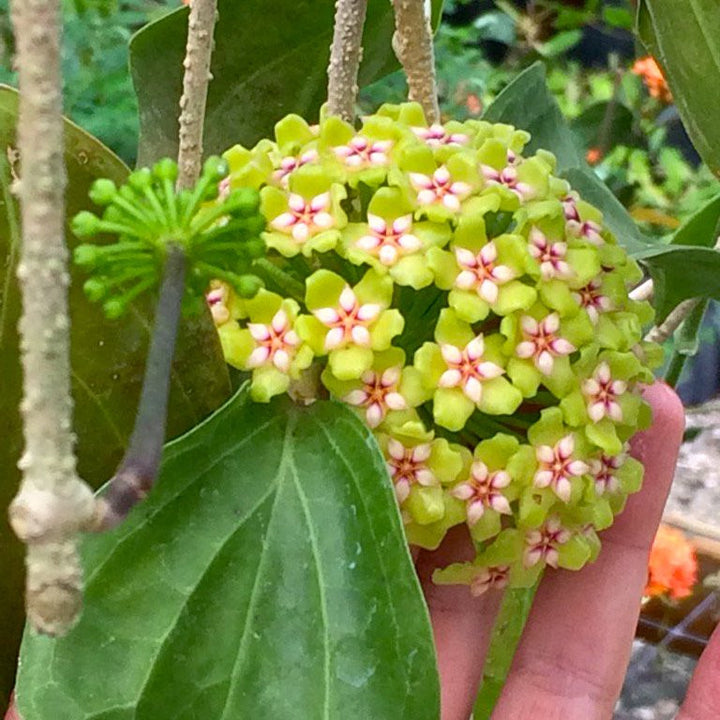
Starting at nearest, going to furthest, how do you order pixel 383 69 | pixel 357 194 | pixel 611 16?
pixel 357 194 → pixel 383 69 → pixel 611 16

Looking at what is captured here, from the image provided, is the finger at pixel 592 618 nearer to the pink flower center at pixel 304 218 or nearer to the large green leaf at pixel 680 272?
the large green leaf at pixel 680 272

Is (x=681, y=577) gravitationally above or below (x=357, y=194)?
below

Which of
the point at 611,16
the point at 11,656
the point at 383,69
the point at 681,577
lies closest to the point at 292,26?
the point at 383,69

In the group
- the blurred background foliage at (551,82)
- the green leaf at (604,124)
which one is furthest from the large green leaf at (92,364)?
the green leaf at (604,124)

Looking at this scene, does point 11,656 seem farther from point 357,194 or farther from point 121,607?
point 357,194

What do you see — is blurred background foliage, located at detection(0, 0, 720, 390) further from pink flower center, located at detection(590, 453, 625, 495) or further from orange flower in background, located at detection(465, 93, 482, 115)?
pink flower center, located at detection(590, 453, 625, 495)
